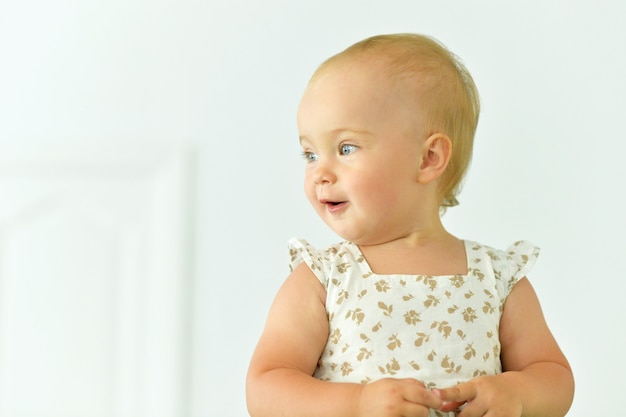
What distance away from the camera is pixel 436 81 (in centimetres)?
116

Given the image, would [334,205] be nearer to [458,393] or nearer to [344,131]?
[344,131]

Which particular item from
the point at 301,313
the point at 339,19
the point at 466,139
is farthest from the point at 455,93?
the point at 339,19

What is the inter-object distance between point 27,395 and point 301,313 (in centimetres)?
154

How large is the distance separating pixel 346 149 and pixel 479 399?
324mm

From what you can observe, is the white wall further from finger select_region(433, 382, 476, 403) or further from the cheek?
finger select_region(433, 382, 476, 403)

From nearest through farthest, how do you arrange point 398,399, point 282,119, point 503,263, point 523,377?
Answer: point 398,399, point 523,377, point 503,263, point 282,119

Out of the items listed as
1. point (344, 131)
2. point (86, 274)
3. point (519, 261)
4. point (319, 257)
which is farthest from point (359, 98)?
point (86, 274)

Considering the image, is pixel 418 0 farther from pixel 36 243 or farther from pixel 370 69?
pixel 370 69

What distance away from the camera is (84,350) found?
244cm

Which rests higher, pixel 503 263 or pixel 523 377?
pixel 503 263

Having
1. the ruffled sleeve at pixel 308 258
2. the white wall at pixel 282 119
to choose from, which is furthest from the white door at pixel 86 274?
the ruffled sleeve at pixel 308 258

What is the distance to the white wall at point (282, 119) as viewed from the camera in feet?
7.51

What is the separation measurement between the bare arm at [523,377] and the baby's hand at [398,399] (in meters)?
0.02

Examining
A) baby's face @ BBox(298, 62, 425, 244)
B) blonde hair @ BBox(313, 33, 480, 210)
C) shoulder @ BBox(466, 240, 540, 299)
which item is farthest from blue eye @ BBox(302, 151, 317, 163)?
shoulder @ BBox(466, 240, 540, 299)
